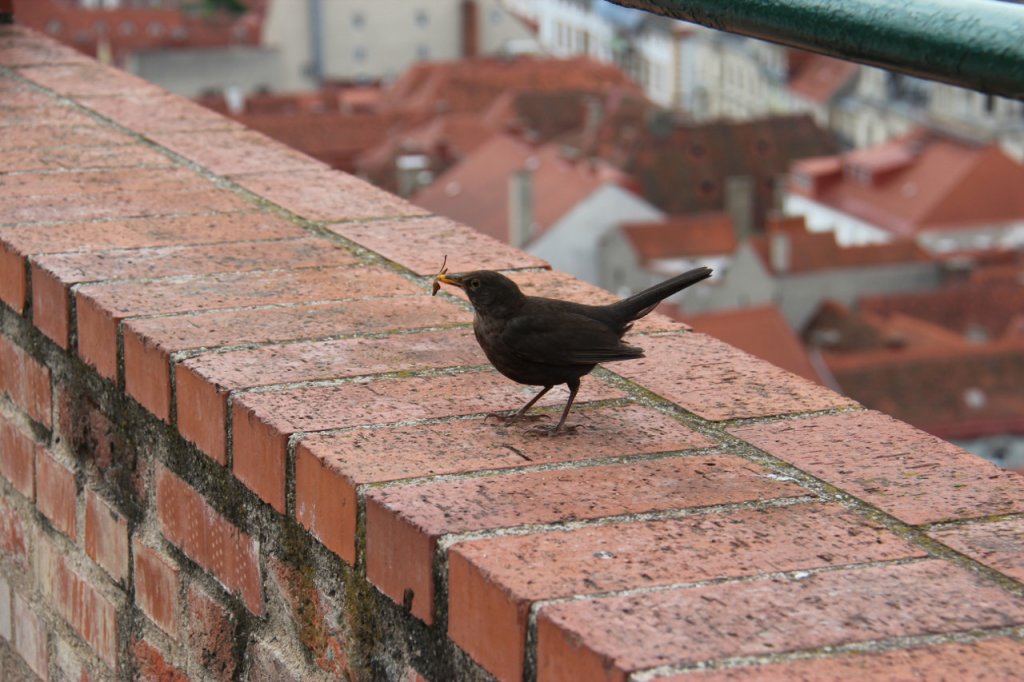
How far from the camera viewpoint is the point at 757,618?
4.72 ft

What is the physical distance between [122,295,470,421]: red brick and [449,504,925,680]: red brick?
641 millimetres

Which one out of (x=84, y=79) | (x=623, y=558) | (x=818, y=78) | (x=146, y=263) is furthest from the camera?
(x=818, y=78)

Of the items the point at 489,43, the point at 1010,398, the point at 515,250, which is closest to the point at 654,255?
the point at 1010,398

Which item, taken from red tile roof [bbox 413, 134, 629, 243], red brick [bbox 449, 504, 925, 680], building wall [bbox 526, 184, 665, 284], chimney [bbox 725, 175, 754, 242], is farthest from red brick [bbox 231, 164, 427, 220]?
chimney [bbox 725, 175, 754, 242]

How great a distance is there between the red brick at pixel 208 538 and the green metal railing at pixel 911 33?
84 cm

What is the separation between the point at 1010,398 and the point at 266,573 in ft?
110

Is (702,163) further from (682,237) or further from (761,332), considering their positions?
(761,332)

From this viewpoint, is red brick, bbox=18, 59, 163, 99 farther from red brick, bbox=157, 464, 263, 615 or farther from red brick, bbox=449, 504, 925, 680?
red brick, bbox=449, 504, 925, 680

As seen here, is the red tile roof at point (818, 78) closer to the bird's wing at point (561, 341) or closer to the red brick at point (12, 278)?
the red brick at point (12, 278)

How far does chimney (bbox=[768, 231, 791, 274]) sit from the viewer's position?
42125 mm

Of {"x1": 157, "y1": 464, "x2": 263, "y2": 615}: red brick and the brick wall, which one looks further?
{"x1": 157, "y1": 464, "x2": 263, "y2": 615}: red brick

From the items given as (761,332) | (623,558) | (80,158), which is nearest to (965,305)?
(761,332)

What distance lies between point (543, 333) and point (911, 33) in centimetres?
88

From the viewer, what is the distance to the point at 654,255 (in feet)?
133
